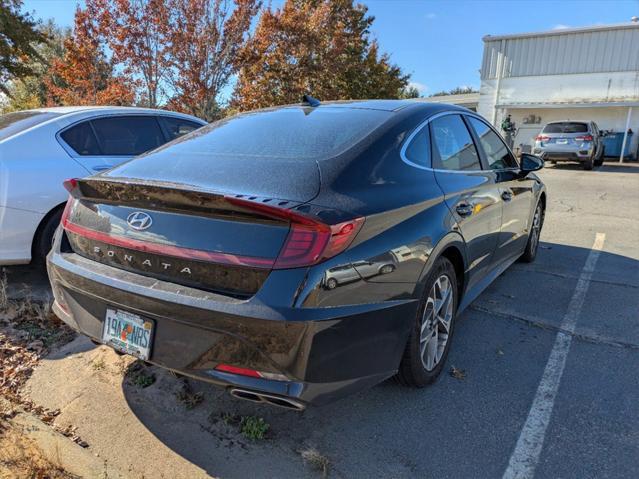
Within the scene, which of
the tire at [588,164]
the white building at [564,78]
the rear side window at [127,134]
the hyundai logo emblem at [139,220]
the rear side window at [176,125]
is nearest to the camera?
the hyundai logo emblem at [139,220]

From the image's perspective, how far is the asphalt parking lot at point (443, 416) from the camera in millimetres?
2330

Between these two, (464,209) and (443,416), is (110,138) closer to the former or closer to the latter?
(464,209)

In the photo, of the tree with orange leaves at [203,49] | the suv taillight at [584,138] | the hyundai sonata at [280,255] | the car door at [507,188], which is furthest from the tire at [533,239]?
the suv taillight at [584,138]

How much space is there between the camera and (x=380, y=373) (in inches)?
93.5

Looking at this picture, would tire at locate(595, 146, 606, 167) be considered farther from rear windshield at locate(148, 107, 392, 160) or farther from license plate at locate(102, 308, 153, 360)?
license plate at locate(102, 308, 153, 360)

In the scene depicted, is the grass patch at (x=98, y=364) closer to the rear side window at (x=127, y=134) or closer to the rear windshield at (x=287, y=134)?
the rear windshield at (x=287, y=134)

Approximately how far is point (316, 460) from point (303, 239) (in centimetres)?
110

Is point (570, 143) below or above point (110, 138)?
above

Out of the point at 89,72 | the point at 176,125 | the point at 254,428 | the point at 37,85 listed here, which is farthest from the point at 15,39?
the point at 254,428

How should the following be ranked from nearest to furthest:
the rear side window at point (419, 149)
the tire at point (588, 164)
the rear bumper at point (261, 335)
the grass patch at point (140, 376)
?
the rear bumper at point (261, 335) → the rear side window at point (419, 149) → the grass patch at point (140, 376) → the tire at point (588, 164)

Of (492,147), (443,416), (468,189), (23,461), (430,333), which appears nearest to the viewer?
(23,461)

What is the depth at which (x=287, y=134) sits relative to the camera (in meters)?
2.91

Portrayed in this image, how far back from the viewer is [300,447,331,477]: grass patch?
7.50ft

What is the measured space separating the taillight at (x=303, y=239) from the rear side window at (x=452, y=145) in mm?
1272
